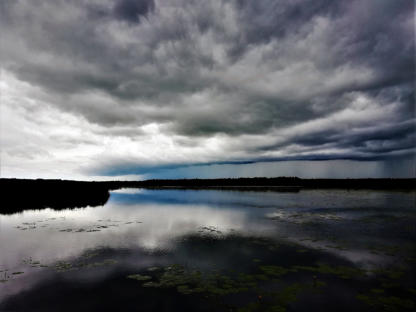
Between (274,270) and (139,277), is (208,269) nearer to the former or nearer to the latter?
(274,270)

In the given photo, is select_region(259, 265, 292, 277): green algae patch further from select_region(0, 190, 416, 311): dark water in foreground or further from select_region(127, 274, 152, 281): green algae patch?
select_region(127, 274, 152, 281): green algae patch

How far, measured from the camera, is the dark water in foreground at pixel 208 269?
10.5m

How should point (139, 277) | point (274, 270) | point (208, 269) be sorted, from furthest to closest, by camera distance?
point (208, 269) < point (274, 270) < point (139, 277)

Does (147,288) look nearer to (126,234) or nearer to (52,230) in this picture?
(126,234)

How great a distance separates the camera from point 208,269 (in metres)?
14.3

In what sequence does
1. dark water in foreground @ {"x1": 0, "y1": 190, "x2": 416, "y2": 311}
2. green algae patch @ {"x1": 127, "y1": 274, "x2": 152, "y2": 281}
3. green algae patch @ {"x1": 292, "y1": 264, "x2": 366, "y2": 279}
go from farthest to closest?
green algae patch @ {"x1": 292, "y1": 264, "x2": 366, "y2": 279}
green algae patch @ {"x1": 127, "y1": 274, "x2": 152, "y2": 281}
dark water in foreground @ {"x1": 0, "y1": 190, "x2": 416, "y2": 311}

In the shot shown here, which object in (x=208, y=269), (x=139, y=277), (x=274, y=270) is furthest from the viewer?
(x=208, y=269)

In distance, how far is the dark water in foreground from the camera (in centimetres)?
1050

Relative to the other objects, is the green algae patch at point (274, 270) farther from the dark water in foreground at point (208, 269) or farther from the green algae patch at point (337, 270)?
the green algae patch at point (337, 270)

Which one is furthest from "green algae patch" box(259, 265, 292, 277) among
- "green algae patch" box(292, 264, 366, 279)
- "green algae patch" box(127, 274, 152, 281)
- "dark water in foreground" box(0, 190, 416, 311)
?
"green algae patch" box(127, 274, 152, 281)

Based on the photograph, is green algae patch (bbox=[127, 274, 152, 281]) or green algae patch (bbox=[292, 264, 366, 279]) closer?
green algae patch (bbox=[127, 274, 152, 281])

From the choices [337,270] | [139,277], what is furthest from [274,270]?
[139,277]

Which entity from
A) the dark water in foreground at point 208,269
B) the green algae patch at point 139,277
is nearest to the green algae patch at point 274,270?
the dark water in foreground at point 208,269

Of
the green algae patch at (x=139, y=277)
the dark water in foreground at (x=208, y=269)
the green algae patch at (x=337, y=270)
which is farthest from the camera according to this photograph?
the green algae patch at (x=337, y=270)
